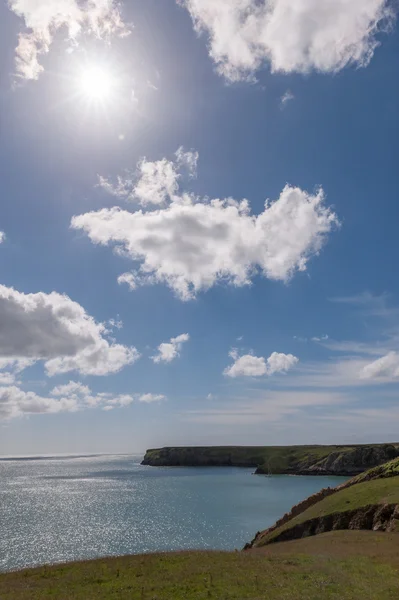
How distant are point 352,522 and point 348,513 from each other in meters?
1.44

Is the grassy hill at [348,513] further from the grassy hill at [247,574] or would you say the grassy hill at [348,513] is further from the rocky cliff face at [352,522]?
the grassy hill at [247,574]

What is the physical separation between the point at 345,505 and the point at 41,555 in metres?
45.3

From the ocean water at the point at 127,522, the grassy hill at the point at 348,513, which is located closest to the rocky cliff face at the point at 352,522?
the grassy hill at the point at 348,513

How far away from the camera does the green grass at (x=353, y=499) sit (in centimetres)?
5453

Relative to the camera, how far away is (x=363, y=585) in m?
29.3

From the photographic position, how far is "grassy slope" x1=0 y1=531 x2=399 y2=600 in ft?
92.3

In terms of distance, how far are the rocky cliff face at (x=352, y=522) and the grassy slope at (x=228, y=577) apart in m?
6.01

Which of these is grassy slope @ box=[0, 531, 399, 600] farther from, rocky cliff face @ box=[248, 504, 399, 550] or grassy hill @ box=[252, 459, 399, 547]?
grassy hill @ box=[252, 459, 399, 547]

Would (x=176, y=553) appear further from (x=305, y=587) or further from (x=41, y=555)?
(x=41, y=555)

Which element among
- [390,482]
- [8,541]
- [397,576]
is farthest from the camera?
[8,541]

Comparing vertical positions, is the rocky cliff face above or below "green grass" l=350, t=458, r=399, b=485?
below

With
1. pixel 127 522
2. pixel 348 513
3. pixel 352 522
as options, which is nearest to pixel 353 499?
pixel 348 513

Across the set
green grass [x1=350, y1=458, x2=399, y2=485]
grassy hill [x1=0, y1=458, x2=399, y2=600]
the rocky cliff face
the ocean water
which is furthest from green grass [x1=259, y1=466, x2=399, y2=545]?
the ocean water

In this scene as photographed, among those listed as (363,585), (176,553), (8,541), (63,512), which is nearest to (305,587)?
(363,585)
